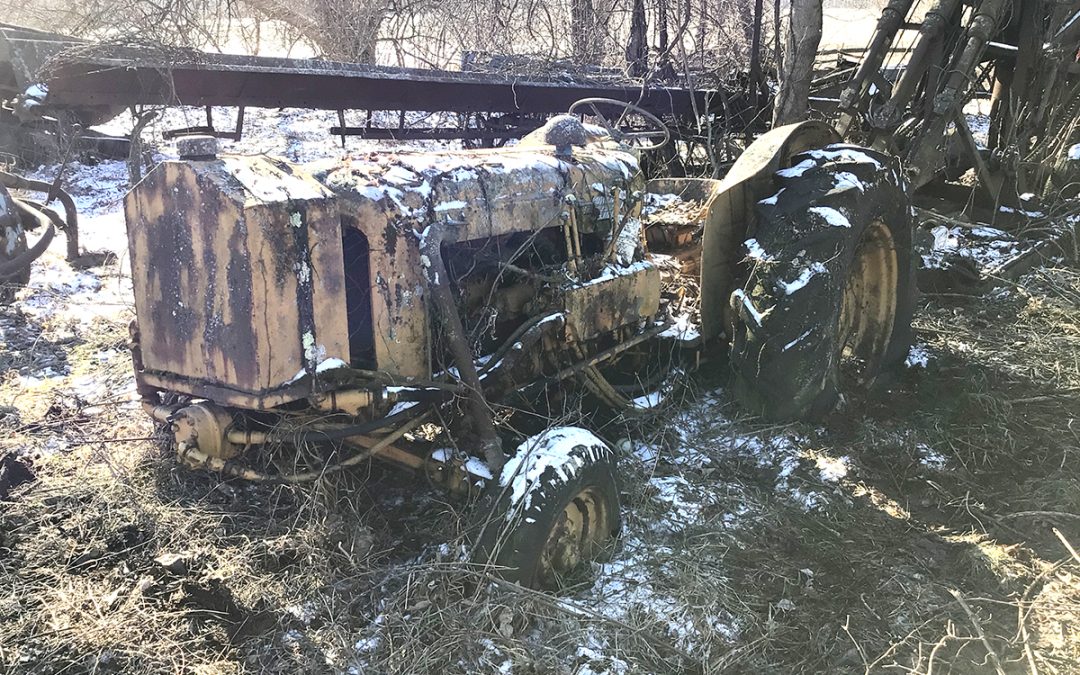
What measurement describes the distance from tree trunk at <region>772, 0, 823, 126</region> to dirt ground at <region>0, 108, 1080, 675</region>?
10.8 ft

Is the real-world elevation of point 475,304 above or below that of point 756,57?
below

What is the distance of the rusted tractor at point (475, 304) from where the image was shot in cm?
250

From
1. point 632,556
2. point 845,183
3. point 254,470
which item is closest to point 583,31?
point 845,183

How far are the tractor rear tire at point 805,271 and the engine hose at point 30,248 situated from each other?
4846 millimetres

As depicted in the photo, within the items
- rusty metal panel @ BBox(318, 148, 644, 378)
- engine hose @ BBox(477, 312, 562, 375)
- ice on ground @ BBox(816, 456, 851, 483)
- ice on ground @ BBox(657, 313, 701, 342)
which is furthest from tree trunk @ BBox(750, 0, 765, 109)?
engine hose @ BBox(477, 312, 562, 375)

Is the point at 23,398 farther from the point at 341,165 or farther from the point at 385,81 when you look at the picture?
the point at 385,81

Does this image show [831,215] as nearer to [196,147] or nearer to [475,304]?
[475,304]

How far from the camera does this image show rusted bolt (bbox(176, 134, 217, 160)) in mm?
2480

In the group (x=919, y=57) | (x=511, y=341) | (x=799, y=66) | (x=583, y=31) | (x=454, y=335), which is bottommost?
(x=511, y=341)

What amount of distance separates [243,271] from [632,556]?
5.66 ft

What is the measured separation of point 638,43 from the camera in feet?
30.4

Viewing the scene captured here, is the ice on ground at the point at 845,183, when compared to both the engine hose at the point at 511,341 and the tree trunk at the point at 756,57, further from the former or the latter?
the tree trunk at the point at 756,57

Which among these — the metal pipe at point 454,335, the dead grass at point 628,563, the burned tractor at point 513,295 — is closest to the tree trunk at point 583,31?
the burned tractor at point 513,295

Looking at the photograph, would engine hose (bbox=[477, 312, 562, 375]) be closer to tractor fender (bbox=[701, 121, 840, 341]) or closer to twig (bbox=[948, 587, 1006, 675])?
tractor fender (bbox=[701, 121, 840, 341])
